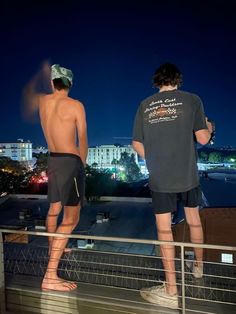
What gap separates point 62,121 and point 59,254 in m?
1.06

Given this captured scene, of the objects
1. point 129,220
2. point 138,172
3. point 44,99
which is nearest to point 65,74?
point 44,99

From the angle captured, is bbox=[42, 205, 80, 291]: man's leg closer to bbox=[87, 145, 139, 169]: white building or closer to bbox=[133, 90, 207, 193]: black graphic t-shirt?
bbox=[133, 90, 207, 193]: black graphic t-shirt

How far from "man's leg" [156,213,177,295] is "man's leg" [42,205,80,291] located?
71cm

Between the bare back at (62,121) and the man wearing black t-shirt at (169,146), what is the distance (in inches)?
19.3

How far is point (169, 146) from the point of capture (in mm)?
2361

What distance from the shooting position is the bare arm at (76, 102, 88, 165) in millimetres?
2682

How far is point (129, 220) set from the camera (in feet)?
69.9

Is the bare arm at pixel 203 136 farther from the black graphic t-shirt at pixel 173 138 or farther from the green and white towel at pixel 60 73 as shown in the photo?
the green and white towel at pixel 60 73

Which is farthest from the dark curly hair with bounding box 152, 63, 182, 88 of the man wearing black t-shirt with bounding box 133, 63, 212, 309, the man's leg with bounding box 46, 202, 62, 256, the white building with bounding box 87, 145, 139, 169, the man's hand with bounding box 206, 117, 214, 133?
the white building with bounding box 87, 145, 139, 169

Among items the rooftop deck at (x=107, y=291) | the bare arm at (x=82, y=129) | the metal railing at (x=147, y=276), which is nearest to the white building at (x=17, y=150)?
the metal railing at (x=147, y=276)

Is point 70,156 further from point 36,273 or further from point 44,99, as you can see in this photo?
point 36,273

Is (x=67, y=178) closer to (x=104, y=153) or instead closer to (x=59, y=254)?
(x=59, y=254)

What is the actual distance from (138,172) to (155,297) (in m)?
91.1

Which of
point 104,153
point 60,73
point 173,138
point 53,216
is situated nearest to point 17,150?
point 104,153
